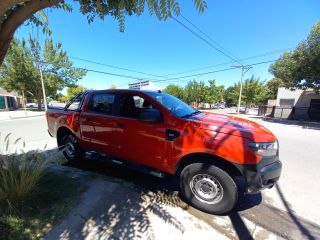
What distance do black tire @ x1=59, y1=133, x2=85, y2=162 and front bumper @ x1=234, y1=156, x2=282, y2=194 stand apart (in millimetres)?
3590

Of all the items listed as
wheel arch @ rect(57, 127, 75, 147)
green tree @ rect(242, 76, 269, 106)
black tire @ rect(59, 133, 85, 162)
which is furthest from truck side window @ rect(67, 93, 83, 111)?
green tree @ rect(242, 76, 269, 106)

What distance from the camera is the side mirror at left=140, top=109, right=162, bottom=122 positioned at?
9.80ft

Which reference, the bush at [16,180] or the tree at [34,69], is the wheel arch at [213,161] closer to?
the bush at [16,180]

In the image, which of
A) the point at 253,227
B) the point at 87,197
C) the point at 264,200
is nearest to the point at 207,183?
the point at 253,227

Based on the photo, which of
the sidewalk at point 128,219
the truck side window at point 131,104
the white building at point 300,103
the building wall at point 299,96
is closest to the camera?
the sidewalk at point 128,219

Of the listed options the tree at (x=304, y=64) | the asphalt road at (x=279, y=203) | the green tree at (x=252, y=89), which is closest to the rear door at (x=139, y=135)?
the asphalt road at (x=279, y=203)

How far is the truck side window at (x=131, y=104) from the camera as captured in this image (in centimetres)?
346

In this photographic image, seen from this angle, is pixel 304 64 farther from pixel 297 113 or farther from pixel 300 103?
pixel 300 103

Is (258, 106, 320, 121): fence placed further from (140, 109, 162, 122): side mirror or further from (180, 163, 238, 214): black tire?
(140, 109, 162, 122): side mirror

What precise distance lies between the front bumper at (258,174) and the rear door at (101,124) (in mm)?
2261

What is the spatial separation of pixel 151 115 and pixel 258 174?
1797mm

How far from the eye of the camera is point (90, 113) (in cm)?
400

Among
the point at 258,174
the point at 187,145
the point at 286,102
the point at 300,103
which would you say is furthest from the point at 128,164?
the point at 286,102

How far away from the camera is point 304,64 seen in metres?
15.8
